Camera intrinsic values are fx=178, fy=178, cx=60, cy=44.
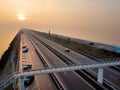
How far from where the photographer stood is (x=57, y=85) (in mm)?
37469

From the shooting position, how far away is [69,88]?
1427 inches

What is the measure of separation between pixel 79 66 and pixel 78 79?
17.1 feet

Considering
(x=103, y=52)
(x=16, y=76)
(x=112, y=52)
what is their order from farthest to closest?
(x=103, y=52) → (x=112, y=52) → (x=16, y=76)

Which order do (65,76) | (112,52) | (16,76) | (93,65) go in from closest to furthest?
(16,76), (93,65), (65,76), (112,52)

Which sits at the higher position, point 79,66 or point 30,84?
point 79,66

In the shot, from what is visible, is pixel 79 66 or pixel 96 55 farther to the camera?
pixel 96 55

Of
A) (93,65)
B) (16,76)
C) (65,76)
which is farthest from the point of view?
(65,76)

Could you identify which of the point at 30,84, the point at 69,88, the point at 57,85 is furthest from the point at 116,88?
the point at 30,84

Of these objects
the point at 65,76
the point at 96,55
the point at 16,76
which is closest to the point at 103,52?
the point at 96,55

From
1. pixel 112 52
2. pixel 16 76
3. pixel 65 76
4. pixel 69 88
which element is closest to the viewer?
pixel 16 76

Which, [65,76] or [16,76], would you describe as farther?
[65,76]

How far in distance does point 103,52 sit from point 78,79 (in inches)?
1187

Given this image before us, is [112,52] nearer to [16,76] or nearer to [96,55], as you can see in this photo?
[96,55]

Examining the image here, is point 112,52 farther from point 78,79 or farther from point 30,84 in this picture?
point 30,84
